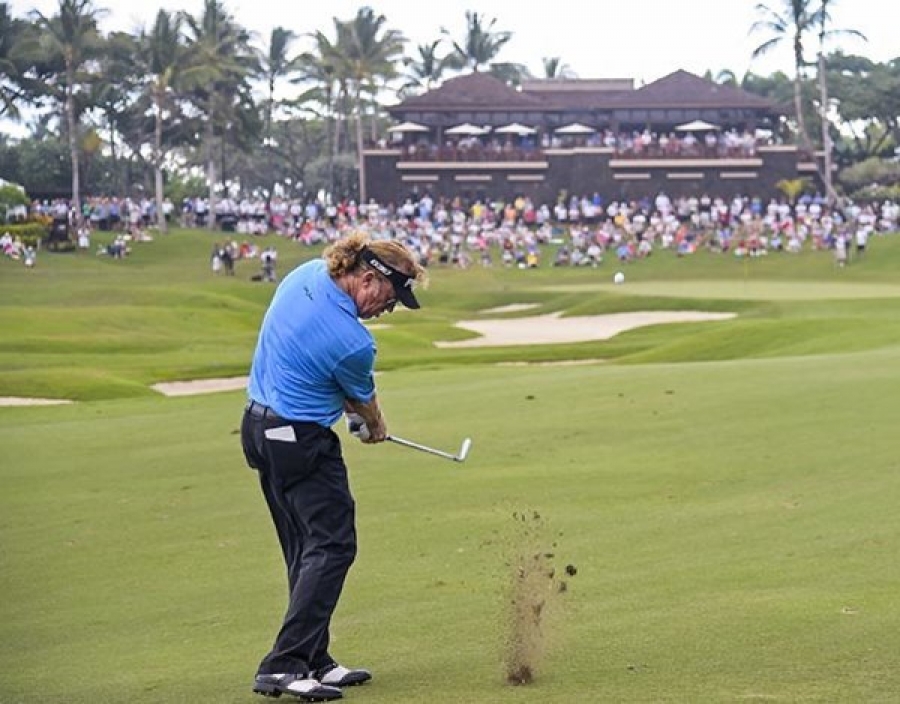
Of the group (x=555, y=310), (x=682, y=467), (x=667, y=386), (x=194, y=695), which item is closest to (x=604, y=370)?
(x=667, y=386)

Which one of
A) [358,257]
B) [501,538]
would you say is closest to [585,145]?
[501,538]

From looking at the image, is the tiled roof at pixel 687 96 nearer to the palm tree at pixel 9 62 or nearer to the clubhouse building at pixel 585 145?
the clubhouse building at pixel 585 145

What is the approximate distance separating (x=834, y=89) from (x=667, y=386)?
108865 millimetres

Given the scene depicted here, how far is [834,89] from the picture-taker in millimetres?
127812

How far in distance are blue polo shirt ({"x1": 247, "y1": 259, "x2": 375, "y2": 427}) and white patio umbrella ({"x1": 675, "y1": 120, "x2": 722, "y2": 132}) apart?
101 metres

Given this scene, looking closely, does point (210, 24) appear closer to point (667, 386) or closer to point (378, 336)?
point (378, 336)

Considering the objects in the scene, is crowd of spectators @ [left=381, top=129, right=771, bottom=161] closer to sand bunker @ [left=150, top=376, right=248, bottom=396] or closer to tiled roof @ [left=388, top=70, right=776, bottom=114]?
tiled roof @ [left=388, top=70, right=776, bottom=114]

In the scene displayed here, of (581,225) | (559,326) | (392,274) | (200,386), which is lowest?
(581,225)

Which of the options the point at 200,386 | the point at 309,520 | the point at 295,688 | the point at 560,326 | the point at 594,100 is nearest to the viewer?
the point at 295,688

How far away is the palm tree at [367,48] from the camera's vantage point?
4835 inches

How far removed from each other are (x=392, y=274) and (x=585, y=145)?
102 m

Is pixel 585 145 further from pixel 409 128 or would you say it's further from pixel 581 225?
pixel 581 225

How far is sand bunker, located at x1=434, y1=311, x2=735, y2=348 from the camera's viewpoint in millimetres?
48875

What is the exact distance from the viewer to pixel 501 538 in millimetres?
13523
